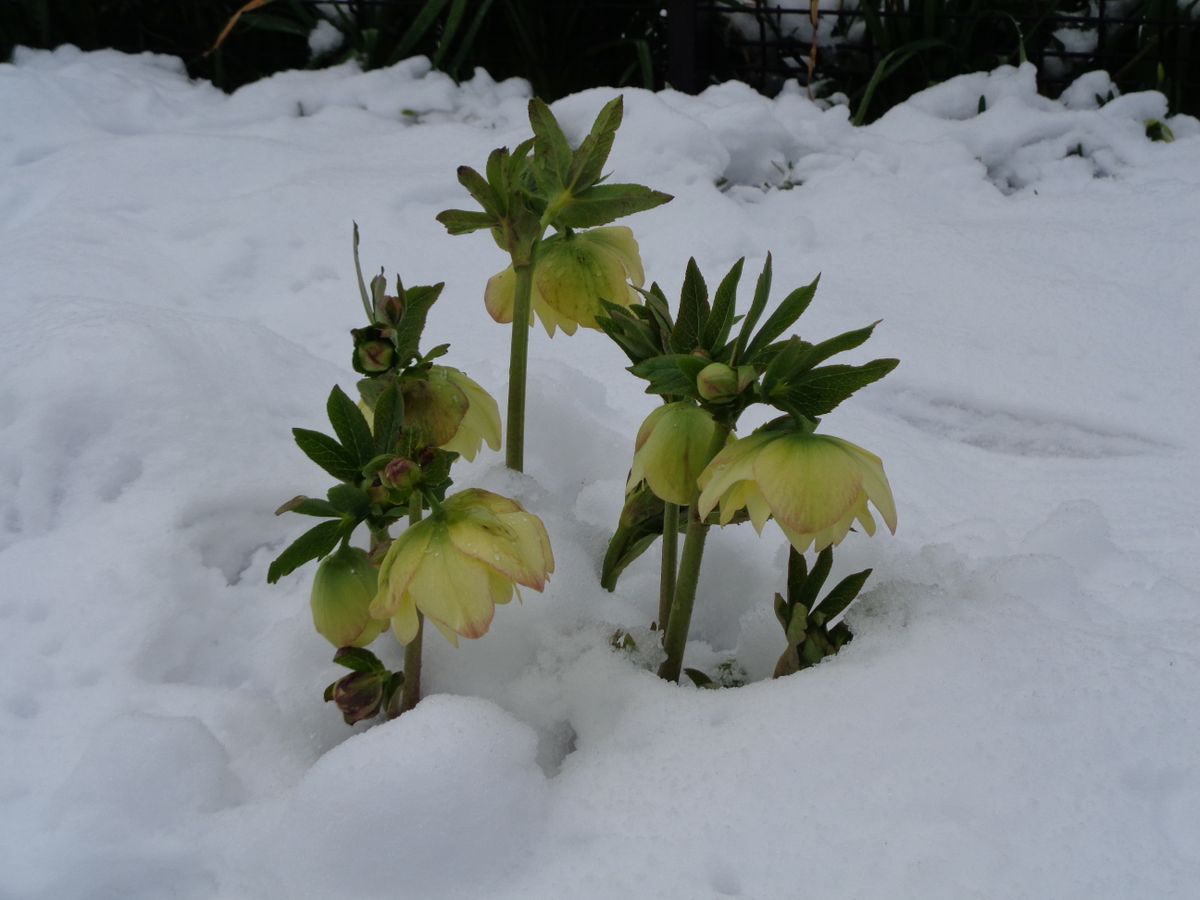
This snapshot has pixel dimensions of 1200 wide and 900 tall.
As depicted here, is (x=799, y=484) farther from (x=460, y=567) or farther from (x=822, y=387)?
(x=460, y=567)

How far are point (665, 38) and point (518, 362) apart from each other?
182cm

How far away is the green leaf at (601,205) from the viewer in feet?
2.21

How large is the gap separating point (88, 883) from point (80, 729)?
0.12m

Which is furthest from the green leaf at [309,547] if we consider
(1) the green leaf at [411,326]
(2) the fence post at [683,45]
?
(2) the fence post at [683,45]

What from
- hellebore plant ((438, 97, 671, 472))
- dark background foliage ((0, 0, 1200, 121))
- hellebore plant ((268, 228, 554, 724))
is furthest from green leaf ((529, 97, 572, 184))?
dark background foliage ((0, 0, 1200, 121))

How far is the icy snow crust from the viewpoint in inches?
22.6

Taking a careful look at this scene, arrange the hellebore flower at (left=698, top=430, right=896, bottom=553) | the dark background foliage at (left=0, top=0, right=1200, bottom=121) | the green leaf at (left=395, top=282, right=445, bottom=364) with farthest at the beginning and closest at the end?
the dark background foliage at (left=0, top=0, right=1200, bottom=121), the green leaf at (left=395, top=282, right=445, bottom=364), the hellebore flower at (left=698, top=430, right=896, bottom=553)

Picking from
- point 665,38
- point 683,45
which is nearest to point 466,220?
point 683,45

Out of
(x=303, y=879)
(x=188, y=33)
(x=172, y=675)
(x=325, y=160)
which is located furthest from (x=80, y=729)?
(x=188, y=33)

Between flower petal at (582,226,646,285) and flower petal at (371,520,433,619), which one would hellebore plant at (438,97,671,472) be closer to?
flower petal at (582,226,646,285)

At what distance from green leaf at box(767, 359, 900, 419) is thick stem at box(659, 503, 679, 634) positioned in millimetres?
99

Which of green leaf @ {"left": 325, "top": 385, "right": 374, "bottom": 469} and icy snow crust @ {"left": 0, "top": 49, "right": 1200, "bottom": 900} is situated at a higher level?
green leaf @ {"left": 325, "top": 385, "right": 374, "bottom": 469}

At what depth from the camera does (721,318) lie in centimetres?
62

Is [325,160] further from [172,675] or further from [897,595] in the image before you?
[897,595]
